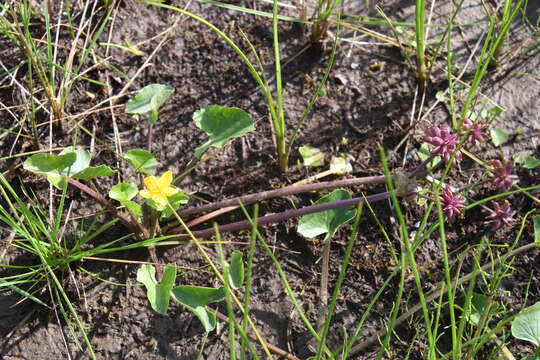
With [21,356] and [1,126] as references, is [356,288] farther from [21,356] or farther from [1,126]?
[1,126]

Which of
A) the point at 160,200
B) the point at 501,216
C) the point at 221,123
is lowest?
the point at 501,216

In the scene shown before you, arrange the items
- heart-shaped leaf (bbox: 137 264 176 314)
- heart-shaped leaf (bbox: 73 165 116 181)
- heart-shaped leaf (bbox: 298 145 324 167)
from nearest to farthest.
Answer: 1. heart-shaped leaf (bbox: 137 264 176 314)
2. heart-shaped leaf (bbox: 73 165 116 181)
3. heart-shaped leaf (bbox: 298 145 324 167)

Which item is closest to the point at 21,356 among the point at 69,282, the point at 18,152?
the point at 69,282

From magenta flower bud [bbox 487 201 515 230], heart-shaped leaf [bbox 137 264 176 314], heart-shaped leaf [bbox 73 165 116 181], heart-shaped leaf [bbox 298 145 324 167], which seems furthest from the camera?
heart-shaped leaf [bbox 298 145 324 167]

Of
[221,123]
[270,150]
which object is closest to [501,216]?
[270,150]

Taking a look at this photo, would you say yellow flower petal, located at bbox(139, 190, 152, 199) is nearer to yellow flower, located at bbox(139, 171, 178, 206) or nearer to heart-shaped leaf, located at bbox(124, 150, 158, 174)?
yellow flower, located at bbox(139, 171, 178, 206)

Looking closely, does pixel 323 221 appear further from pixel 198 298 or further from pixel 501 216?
pixel 501 216

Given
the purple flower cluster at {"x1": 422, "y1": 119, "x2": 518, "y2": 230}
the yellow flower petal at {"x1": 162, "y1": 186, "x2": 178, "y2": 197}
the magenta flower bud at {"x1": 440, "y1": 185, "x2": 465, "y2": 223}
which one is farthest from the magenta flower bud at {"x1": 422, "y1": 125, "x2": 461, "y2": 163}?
the yellow flower petal at {"x1": 162, "y1": 186, "x2": 178, "y2": 197}
